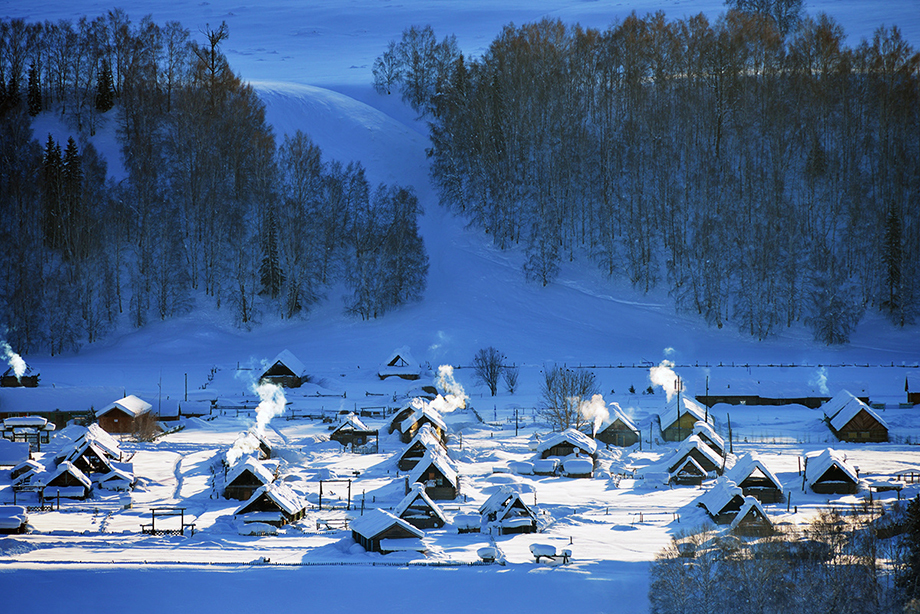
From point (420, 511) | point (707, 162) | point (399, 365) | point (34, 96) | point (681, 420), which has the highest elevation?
point (34, 96)

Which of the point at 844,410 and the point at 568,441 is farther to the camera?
the point at 844,410

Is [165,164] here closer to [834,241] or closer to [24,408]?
[24,408]

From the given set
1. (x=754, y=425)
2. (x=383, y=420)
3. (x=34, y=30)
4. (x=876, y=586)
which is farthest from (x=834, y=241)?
(x=34, y=30)

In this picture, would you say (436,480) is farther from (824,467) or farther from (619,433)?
(824,467)

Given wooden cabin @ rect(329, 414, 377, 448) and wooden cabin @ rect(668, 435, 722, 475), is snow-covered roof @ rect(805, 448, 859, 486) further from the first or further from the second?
wooden cabin @ rect(329, 414, 377, 448)

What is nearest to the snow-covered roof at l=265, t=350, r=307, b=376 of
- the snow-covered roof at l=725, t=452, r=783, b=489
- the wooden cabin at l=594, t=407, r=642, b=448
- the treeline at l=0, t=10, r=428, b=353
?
the treeline at l=0, t=10, r=428, b=353

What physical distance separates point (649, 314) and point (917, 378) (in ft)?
65.1

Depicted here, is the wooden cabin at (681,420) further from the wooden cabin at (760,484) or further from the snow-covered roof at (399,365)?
the snow-covered roof at (399,365)

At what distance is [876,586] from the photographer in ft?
78.3

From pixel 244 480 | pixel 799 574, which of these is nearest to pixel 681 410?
pixel 244 480

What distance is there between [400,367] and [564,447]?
19.3 meters

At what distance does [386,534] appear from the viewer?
3133 cm

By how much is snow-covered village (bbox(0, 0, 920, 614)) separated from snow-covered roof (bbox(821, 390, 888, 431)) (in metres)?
0.33

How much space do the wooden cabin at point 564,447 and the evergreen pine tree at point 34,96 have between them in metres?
65.7
